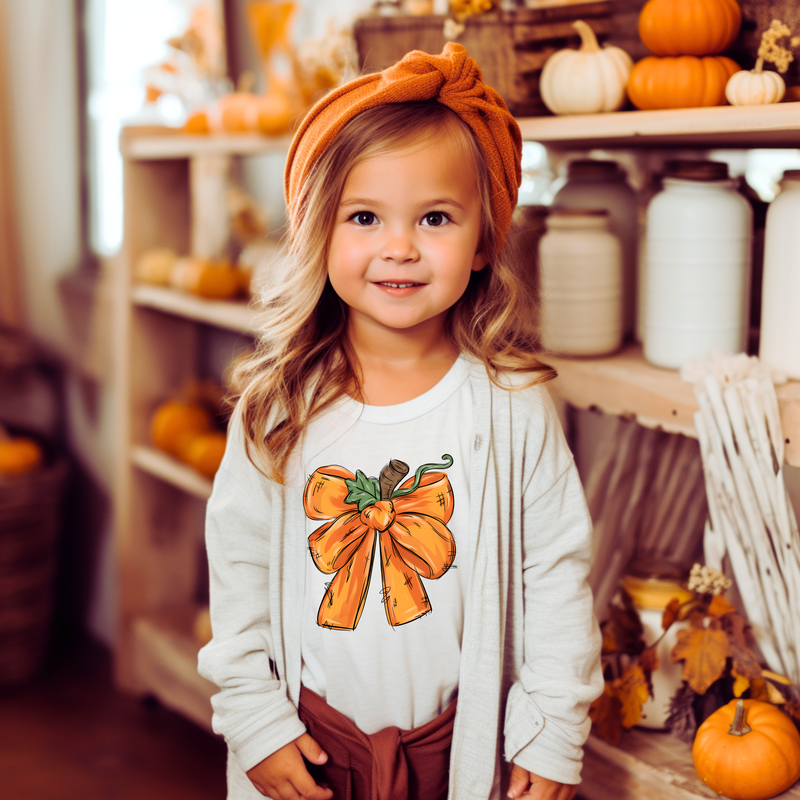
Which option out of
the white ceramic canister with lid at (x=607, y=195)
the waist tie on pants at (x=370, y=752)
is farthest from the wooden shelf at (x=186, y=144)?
the waist tie on pants at (x=370, y=752)

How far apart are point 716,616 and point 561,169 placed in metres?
0.85

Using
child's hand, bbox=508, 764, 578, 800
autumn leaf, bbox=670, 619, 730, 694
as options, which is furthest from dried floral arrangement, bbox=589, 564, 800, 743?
child's hand, bbox=508, 764, 578, 800

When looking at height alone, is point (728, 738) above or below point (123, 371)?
below

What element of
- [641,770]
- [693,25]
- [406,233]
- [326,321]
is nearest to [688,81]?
[693,25]

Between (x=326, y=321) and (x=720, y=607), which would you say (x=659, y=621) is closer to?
(x=720, y=607)

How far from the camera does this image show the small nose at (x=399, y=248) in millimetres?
919

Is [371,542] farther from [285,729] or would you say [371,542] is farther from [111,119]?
[111,119]

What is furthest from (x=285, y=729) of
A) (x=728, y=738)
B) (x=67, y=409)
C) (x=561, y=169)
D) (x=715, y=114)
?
(x=67, y=409)

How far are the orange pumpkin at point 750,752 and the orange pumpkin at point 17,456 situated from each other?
1.80 metres

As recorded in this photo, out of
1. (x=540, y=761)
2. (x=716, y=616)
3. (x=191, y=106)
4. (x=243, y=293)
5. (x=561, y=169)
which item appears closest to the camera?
(x=540, y=761)

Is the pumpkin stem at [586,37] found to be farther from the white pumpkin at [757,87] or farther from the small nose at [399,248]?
the small nose at [399,248]

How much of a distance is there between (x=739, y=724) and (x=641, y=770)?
16cm

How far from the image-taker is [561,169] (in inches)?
64.0

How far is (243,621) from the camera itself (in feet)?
3.46
